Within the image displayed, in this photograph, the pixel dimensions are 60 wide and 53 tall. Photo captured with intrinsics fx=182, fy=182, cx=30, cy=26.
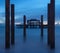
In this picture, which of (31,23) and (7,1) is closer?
(7,1)

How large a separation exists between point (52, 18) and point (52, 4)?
574 mm

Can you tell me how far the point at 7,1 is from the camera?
7.41 m

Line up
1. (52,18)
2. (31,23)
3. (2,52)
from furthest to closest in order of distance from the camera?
(31,23), (52,18), (2,52)

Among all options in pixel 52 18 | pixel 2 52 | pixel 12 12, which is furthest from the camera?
pixel 12 12

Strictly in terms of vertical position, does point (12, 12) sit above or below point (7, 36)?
above

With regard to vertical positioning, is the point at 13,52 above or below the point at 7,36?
below

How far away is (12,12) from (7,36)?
6.00ft

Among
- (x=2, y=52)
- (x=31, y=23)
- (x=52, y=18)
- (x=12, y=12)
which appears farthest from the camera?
(x=31, y=23)

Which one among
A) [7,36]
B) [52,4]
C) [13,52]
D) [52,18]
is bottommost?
[13,52]

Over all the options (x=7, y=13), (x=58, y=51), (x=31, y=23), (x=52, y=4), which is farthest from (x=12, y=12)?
(x=31, y=23)

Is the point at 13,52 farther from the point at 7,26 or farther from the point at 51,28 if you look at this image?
the point at 51,28

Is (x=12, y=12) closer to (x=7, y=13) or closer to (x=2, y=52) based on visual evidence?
(x=7, y=13)

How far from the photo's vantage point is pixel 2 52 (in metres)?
6.62

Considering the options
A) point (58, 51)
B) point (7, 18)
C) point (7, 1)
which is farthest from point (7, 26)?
point (58, 51)
